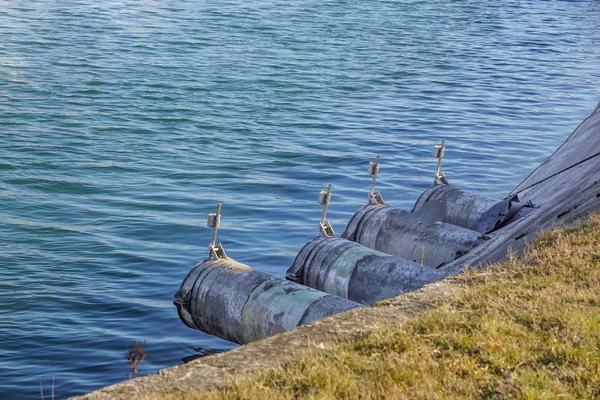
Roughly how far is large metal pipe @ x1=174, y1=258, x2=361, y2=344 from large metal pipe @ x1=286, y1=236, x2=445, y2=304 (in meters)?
1.16

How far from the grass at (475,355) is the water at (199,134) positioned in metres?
6.74

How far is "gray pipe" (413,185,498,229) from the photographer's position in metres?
16.4

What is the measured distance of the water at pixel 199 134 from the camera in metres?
15.9

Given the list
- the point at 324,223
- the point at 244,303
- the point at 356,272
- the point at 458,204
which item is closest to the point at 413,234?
the point at 324,223

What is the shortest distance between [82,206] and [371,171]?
25.8 feet

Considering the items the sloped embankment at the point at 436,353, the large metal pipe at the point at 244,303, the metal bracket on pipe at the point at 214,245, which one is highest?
the sloped embankment at the point at 436,353

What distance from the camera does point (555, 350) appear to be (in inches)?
279

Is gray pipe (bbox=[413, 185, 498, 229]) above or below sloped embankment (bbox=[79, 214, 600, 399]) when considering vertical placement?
below

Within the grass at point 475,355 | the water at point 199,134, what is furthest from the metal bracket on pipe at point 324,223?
the grass at point 475,355

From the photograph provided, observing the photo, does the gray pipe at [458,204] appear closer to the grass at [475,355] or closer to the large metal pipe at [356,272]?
the large metal pipe at [356,272]

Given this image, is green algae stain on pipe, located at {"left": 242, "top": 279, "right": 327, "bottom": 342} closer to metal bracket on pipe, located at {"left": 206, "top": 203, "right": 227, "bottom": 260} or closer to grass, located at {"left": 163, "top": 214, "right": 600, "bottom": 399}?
metal bracket on pipe, located at {"left": 206, "top": 203, "right": 227, "bottom": 260}

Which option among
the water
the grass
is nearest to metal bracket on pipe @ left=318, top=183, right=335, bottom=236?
the water

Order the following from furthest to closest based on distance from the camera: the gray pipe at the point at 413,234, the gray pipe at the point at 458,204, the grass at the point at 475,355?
the gray pipe at the point at 458,204 < the gray pipe at the point at 413,234 < the grass at the point at 475,355

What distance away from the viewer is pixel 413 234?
1519 cm
